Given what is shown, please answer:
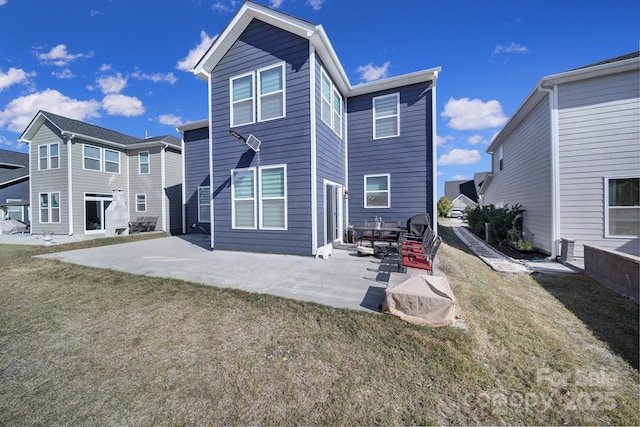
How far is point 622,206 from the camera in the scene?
251 inches

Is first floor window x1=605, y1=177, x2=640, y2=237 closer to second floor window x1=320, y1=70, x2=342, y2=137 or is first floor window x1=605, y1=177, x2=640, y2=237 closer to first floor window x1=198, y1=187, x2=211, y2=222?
second floor window x1=320, y1=70, x2=342, y2=137

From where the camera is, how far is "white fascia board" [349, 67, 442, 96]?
25.6ft

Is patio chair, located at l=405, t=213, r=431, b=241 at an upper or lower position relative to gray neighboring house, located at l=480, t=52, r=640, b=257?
lower

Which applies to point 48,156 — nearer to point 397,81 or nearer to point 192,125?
point 192,125

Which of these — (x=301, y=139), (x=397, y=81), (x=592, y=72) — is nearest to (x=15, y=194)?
(x=301, y=139)

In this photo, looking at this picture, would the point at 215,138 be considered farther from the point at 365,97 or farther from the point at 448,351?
the point at 448,351

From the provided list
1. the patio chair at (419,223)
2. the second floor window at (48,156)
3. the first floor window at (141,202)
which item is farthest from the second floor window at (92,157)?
the patio chair at (419,223)

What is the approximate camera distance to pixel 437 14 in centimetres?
790

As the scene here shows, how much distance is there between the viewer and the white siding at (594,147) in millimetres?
6273

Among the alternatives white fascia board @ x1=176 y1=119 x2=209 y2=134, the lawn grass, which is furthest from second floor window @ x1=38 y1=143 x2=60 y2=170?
the lawn grass

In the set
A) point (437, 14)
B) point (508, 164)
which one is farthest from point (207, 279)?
point (508, 164)

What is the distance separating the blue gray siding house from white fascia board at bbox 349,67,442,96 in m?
0.03

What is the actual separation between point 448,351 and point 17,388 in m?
4.03

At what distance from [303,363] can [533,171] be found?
10222 mm
